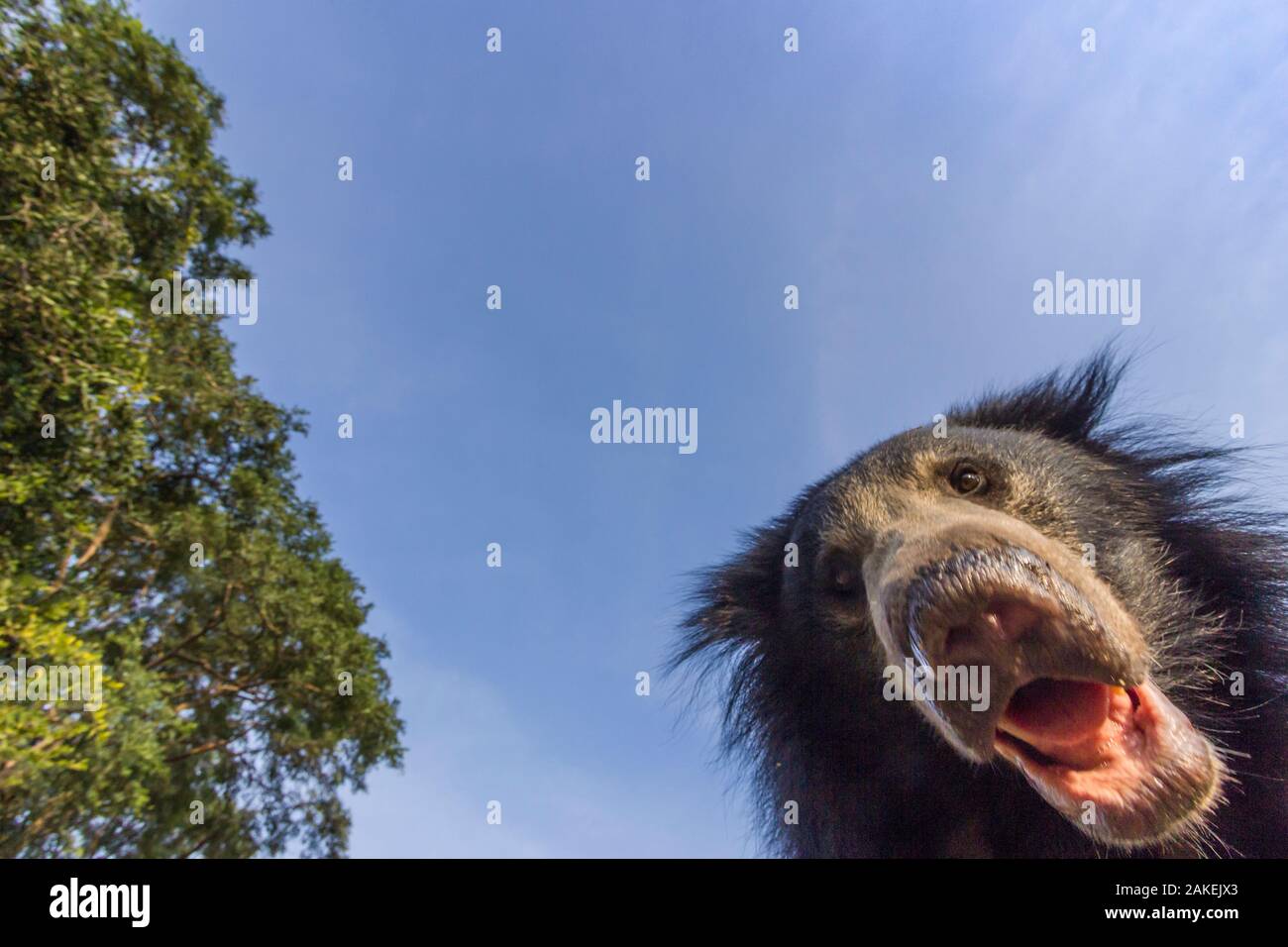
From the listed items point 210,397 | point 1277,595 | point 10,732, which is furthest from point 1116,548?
point 210,397

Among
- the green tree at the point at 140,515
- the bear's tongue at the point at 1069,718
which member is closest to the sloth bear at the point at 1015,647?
the bear's tongue at the point at 1069,718

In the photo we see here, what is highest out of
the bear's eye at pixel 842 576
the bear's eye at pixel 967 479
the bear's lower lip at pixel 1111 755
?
the bear's eye at pixel 967 479

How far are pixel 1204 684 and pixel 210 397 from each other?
363 inches

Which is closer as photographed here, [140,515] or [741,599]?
[741,599]

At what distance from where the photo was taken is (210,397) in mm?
7758

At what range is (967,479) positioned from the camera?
10.2 feet

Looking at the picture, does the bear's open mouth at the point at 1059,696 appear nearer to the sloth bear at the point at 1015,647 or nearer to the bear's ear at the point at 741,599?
the sloth bear at the point at 1015,647

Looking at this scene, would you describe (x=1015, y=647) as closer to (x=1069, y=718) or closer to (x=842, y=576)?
(x=1069, y=718)

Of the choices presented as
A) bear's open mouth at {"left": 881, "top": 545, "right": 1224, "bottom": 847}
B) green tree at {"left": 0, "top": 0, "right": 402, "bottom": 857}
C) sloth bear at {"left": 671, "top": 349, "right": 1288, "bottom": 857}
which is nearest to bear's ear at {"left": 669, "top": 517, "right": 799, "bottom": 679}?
sloth bear at {"left": 671, "top": 349, "right": 1288, "bottom": 857}

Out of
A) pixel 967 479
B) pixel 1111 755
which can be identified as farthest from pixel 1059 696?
pixel 967 479

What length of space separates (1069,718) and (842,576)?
1.10 m

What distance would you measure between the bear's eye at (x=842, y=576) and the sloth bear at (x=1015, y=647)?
0.01 metres

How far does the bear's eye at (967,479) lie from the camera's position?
122 inches

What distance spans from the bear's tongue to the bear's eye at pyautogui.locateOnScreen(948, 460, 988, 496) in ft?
3.67
